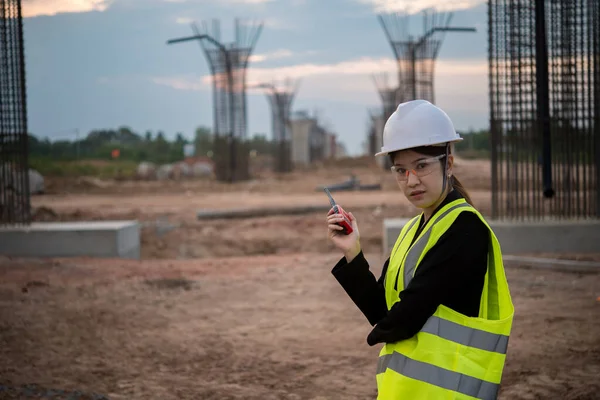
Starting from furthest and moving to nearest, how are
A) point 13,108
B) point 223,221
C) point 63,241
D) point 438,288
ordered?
point 223,221 → point 13,108 → point 63,241 → point 438,288

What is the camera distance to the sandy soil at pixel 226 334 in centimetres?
495

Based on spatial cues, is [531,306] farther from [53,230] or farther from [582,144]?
[53,230]

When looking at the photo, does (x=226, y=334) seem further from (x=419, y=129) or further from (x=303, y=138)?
(x=303, y=138)

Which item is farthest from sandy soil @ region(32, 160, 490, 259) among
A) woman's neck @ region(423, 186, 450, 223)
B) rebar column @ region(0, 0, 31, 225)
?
woman's neck @ region(423, 186, 450, 223)

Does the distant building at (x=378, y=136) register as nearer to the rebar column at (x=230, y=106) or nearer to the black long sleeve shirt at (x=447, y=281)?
the rebar column at (x=230, y=106)

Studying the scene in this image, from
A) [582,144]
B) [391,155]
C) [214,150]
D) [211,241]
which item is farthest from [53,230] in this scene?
[214,150]

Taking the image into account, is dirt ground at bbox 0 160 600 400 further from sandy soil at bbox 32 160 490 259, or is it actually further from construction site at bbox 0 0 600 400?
sandy soil at bbox 32 160 490 259

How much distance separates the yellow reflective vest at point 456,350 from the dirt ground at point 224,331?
2.67 metres

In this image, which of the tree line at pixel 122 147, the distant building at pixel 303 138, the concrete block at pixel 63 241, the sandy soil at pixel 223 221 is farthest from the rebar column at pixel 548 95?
the distant building at pixel 303 138

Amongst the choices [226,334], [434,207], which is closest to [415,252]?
[434,207]

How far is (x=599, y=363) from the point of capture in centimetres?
505

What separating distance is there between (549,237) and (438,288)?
8315mm

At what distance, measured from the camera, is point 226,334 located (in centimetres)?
651

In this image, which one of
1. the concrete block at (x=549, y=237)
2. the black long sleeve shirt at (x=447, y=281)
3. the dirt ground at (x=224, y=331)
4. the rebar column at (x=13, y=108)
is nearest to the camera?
the black long sleeve shirt at (x=447, y=281)
